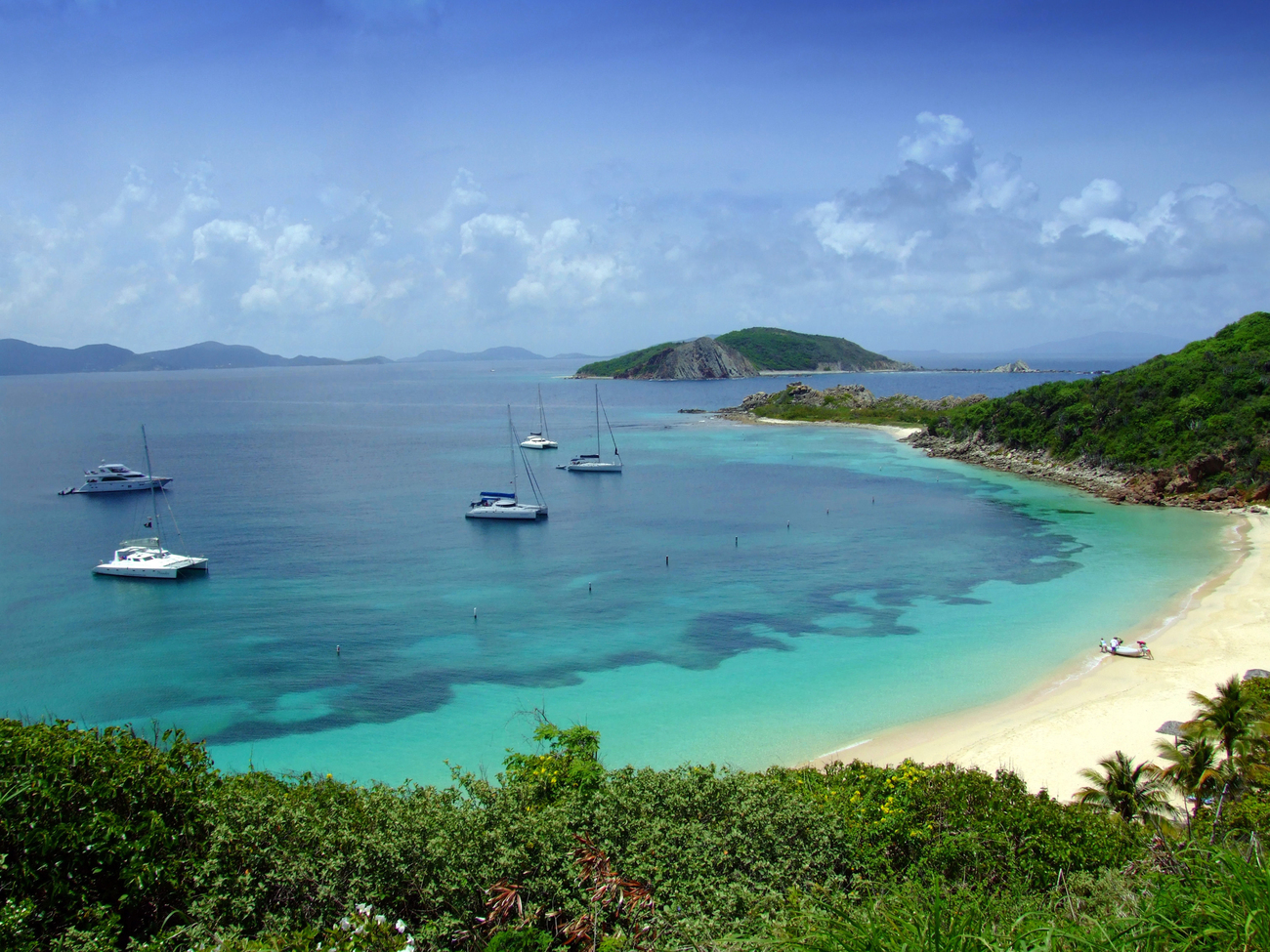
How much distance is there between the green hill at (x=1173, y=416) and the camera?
215ft

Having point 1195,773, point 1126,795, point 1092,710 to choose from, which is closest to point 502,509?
point 1092,710

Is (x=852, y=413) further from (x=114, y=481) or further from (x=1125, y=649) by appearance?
(x=1125, y=649)

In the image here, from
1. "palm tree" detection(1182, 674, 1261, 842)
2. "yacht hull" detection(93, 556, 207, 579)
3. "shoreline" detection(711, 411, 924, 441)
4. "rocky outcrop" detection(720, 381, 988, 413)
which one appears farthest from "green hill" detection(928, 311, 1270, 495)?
"yacht hull" detection(93, 556, 207, 579)

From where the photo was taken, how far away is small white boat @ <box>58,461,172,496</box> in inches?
2928

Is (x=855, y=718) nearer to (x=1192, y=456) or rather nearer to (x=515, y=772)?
(x=515, y=772)

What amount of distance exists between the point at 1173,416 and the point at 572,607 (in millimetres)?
59233

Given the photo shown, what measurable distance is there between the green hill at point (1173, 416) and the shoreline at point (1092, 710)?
31192 millimetres

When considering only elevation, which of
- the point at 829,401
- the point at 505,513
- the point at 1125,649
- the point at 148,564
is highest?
the point at 829,401

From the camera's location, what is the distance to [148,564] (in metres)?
47.8

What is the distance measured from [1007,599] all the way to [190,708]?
38480mm

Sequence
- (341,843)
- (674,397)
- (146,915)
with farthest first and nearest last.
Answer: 1. (674,397)
2. (341,843)
3. (146,915)

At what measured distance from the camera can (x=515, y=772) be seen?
19.2 meters

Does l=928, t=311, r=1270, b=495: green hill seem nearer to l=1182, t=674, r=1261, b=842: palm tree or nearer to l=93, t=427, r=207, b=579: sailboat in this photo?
l=1182, t=674, r=1261, b=842: palm tree

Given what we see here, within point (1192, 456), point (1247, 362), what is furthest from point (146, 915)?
point (1247, 362)
